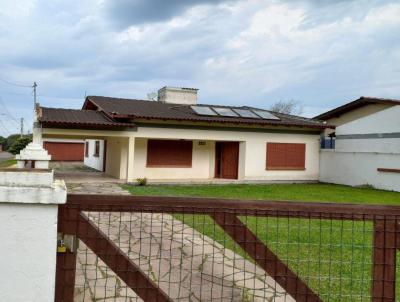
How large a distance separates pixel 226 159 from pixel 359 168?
645cm

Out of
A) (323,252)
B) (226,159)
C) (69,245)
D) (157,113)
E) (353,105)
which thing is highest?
(353,105)

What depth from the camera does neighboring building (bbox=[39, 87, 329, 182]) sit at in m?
17.4

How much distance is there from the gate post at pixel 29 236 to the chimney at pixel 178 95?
22.1 meters

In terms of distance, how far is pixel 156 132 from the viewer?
17781 mm

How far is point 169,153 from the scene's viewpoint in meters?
19.3

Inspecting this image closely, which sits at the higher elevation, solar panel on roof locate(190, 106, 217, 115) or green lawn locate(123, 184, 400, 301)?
A: solar panel on roof locate(190, 106, 217, 115)

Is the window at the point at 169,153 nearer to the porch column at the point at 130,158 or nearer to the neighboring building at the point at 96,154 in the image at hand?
the porch column at the point at 130,158

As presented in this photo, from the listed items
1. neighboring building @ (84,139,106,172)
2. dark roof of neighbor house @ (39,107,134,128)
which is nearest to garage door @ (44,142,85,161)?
neighboring building @ (84,139,106,172)

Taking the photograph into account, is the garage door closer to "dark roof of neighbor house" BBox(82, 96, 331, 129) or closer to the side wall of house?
"dark roof of neighbor house" BBox(82, 96, 331, 129)

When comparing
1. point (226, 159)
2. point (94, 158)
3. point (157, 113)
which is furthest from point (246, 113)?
point (94, 158)

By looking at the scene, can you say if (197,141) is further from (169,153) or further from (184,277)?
(184,277)

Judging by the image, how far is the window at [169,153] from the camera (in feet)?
62.2

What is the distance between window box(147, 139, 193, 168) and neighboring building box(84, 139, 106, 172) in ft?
19.6

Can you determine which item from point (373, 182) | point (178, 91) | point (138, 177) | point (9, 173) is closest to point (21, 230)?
point (9, 173)
